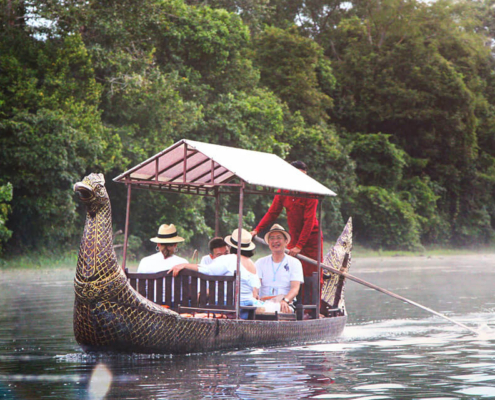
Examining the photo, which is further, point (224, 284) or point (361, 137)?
point (361, 137)

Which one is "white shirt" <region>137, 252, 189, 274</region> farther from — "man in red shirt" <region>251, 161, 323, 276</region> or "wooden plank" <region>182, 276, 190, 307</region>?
"man in red shirt" <region>251, 161, 323, 276</region>

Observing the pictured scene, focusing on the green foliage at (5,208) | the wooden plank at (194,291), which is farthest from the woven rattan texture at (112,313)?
the green foliage at (5,208)

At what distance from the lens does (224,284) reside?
369 inches

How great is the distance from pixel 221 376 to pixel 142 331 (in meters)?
0.98

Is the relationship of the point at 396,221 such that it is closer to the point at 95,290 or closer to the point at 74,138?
the point at 74,138

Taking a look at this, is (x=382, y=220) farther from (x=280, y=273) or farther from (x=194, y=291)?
(x=194, y=291)

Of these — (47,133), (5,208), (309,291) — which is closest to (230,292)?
(309,291)

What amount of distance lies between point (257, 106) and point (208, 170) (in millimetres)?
19882

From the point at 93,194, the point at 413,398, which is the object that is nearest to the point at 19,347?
the point at 93,194

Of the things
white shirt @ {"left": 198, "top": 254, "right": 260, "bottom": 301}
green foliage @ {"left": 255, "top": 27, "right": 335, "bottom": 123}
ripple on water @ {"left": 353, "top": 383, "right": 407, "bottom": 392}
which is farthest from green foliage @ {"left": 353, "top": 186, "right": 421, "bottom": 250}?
ripple on water @ {"left": 353, "top": 383, "right": 407, "bottom": 392}

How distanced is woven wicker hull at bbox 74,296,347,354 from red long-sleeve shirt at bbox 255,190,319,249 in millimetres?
1432

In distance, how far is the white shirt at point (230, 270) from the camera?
9.33m

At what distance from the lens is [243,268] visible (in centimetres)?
945

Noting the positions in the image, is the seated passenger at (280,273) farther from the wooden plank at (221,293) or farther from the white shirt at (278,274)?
the wooden plank at (221,293)
